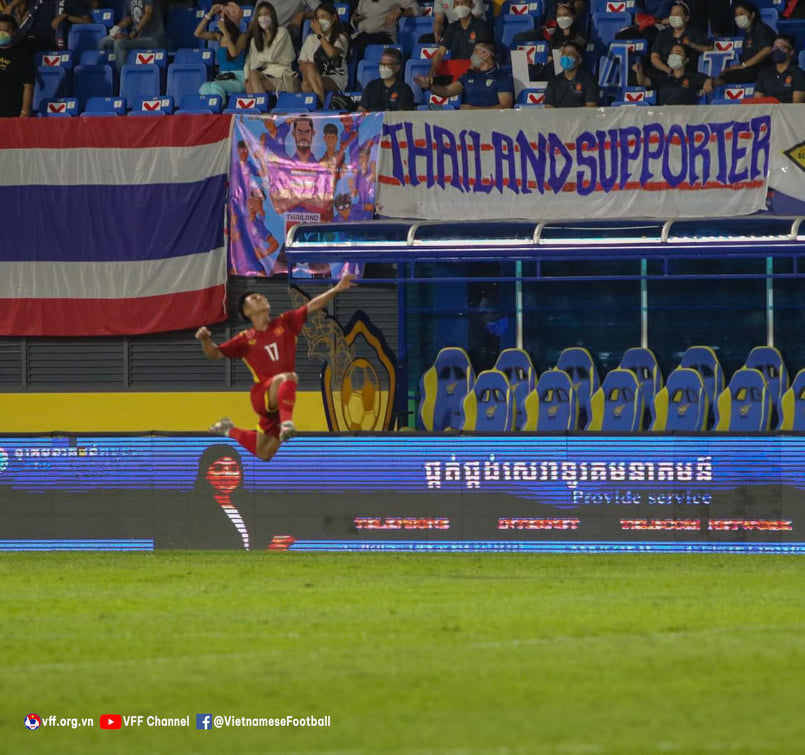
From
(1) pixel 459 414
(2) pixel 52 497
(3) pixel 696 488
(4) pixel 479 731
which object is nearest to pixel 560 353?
(1) pixel 459 414

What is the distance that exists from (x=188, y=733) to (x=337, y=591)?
4800 millimetres

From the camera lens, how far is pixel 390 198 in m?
20.1

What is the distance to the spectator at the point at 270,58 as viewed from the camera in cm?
2156

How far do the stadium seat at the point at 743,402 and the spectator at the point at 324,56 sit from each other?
6544 millimetres

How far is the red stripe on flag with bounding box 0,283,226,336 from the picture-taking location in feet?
68.6

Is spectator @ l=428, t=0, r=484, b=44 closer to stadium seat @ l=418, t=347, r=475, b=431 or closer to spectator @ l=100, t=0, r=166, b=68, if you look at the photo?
spectator @ l=100, t=0, r=166, b=68

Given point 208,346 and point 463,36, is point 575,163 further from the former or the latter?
point 208,346

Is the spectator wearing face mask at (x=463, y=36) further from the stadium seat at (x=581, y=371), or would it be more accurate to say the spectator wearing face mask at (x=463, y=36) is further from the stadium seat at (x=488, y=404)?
the stadium seat at (x=488, y=404)

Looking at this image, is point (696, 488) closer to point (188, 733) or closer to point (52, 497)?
point (52, 497)

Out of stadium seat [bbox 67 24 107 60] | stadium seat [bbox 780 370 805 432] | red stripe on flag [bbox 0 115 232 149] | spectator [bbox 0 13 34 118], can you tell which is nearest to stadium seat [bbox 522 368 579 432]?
stadium seat [bbox 780 370 805 432]

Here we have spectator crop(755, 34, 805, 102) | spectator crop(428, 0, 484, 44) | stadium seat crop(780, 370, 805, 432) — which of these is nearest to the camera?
stadium seat crop(780, 370, 805, 432)

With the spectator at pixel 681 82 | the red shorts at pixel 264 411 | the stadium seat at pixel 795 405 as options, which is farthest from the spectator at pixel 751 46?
the red shorts at pixel 264 411

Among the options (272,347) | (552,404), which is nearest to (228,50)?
(552,404)

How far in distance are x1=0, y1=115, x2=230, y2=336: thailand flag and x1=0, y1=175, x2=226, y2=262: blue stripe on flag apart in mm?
13
